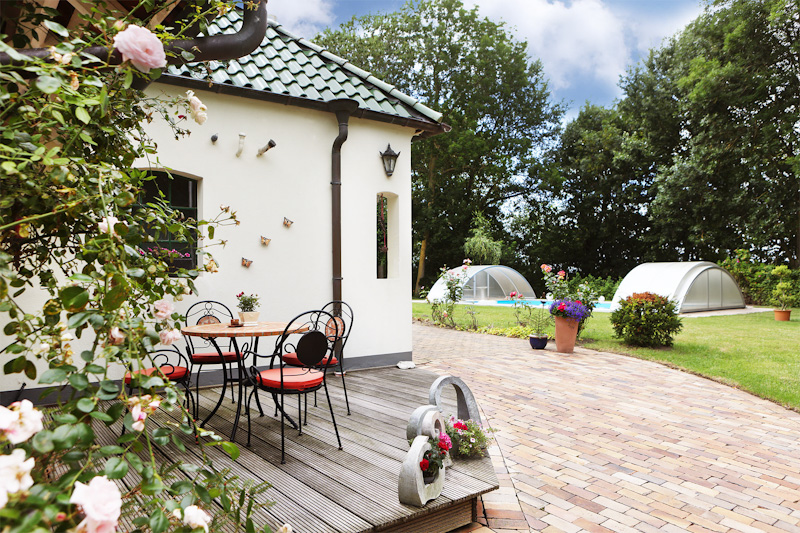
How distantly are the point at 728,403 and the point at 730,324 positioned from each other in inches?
303

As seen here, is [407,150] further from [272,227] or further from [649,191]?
[649,191]

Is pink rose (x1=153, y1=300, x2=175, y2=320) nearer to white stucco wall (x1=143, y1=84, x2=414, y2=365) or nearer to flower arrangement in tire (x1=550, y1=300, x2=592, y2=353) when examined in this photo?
white stucco wall (x1=143, y1=84, x2=414, y2=365)

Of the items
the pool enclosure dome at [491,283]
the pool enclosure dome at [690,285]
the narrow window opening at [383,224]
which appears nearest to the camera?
the narrow window opening at [383,224]

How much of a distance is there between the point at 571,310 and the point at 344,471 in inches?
236

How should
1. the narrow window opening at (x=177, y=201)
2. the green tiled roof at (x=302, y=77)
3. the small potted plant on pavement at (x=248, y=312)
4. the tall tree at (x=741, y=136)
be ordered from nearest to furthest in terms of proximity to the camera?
the small potted plant on pavement at (x=248, y=312)
the narrow window opening at (x=177, y=201)
the green tiled roof at (x=302, y=77)
the tall tree at (x=741, y=136)

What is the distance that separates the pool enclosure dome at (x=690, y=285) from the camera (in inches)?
563

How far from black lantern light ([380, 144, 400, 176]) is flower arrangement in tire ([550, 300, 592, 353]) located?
380 centimetres

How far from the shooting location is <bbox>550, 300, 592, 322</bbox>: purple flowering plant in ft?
26.3

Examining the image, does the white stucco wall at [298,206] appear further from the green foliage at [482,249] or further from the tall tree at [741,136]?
the tall tree at [741,136]

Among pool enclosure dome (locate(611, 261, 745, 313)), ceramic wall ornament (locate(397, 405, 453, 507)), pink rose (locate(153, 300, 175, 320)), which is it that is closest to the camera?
pink rose (locate(153, 300, 175, 320))

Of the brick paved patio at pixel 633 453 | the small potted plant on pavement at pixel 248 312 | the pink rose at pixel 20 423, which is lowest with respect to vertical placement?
the brick paved patio at pixel 633 453

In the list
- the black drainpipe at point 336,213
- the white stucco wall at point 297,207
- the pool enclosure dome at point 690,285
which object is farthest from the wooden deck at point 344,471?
the pool enclosure dome at point 690,285

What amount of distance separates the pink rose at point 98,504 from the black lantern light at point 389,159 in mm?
5758

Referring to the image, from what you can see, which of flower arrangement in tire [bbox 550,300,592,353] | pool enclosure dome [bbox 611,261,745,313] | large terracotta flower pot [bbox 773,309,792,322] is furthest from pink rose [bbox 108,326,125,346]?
large terracotta flower pot [bbox 773,309,792,322]
